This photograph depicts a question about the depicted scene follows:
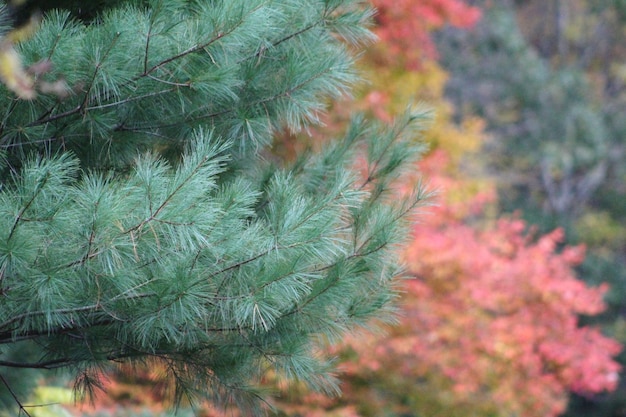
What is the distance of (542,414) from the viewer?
23.9ft

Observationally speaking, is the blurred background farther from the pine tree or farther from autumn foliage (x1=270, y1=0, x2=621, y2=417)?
the pine tree

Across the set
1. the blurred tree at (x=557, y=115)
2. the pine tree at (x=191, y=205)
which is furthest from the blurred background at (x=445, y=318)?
the blurred tree at (x=557, y=115)

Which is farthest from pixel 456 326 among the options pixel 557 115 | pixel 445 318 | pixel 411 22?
pixel 557 115

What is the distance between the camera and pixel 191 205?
92.3 inches

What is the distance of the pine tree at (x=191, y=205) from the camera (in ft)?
7.82

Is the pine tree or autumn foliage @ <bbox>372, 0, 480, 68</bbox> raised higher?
the pine tree

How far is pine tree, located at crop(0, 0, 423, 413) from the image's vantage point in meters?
2.38

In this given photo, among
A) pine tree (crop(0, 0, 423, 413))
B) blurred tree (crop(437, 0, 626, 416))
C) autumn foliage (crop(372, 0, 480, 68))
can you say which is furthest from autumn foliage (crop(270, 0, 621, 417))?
blurred tree (crop(437, 0, 626, 416))

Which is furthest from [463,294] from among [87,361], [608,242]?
[608,242]

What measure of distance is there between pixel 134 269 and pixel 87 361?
65cm

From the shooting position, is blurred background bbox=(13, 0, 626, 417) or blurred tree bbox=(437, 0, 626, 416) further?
blurred tree bbox=(437, 0, 626, 416)

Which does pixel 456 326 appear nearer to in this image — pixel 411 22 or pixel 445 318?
pixel 445 318

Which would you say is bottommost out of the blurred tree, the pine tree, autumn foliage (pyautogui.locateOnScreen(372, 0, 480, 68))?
the blurred tree

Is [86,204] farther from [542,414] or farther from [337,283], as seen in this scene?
[542,414]
